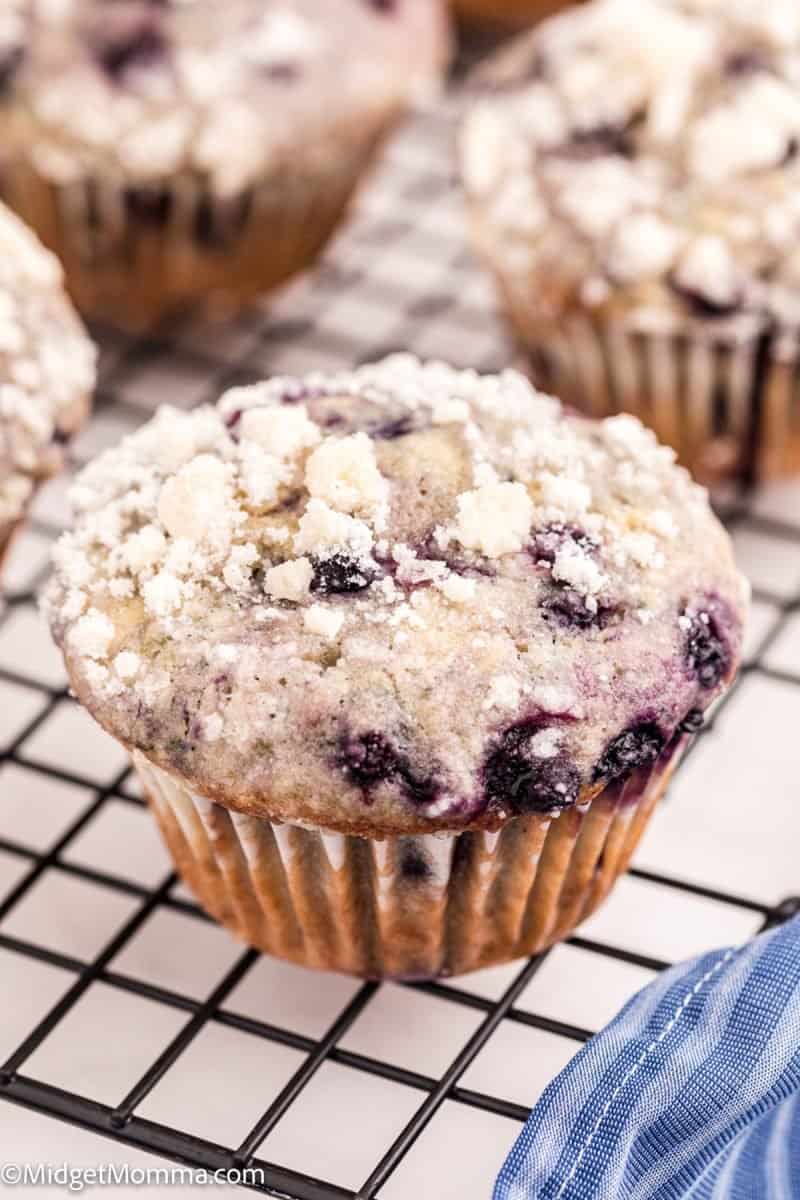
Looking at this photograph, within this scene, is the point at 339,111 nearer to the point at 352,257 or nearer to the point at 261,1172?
the point at 352,257

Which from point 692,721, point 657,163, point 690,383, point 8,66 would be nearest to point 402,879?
point 692,721

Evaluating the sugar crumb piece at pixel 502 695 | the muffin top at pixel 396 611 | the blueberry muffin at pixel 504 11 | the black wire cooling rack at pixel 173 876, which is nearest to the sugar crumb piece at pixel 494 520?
the muffin top at pixel 396 611

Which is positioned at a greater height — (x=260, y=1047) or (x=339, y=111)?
(x=339, y=111)

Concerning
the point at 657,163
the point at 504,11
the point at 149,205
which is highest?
the point at 657,163

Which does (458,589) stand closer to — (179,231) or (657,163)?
(657,163)

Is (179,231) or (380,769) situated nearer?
A: (380,769)

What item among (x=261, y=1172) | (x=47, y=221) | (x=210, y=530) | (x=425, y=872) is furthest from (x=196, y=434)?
(x=47, y=221)
